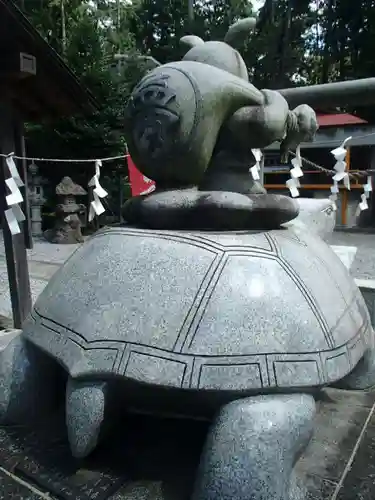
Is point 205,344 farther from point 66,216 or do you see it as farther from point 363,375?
point 66,216

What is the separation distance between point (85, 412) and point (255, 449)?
43cm

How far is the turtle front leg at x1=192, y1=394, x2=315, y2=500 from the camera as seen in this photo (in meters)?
1.00

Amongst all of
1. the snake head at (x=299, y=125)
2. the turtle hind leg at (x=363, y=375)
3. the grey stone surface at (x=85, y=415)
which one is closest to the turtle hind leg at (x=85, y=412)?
the grey stone surface at (x=85, y=415)

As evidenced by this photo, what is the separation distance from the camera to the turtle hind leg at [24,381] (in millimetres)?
1362

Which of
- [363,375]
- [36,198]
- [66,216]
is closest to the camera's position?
[363,375]

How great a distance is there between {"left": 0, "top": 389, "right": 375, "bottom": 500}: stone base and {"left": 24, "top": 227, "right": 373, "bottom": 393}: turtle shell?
305 millimetres

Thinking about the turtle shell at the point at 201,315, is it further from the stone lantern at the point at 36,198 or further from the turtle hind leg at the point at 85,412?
the stone lantern at the point at 36,198

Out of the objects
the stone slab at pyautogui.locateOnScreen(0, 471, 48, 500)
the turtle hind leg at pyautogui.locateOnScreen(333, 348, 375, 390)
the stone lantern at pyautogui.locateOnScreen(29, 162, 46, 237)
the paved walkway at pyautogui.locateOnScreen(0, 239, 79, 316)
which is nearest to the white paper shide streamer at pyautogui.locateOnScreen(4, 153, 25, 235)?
the paved walkway at pyautogui.locateOnScreen(0, 239, 79, 316)

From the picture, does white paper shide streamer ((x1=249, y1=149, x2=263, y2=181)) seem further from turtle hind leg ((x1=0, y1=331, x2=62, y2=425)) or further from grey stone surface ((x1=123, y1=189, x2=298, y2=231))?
turtle hind leg ((x1=0, y1=331, x2=62, y2=425))

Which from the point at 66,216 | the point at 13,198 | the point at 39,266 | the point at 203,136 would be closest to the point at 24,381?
the point at 203,136

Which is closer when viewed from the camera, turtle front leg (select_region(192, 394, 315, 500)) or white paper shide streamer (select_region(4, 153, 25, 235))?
turtle front leg (select_region(192, 394, 315, 500))

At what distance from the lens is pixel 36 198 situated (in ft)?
31.0

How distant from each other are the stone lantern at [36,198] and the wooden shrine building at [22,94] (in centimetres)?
586

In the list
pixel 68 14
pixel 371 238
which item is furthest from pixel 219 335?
pixel 68 14
